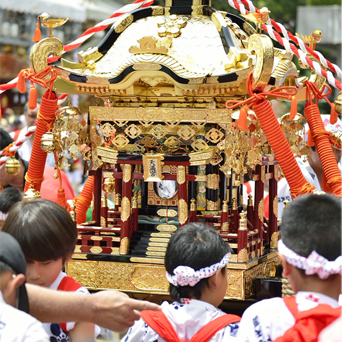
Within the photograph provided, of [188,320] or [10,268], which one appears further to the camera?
[188,320]

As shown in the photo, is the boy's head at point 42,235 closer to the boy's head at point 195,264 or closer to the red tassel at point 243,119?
the boy's head at point 195,264

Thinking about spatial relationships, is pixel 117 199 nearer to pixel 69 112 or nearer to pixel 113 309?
pixel 69 112

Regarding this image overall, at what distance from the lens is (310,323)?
2430 mm

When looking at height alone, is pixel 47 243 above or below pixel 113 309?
above

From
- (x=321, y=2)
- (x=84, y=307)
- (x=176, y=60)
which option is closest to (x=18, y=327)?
(x=84, y=307)

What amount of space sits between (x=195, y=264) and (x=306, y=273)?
771 mm

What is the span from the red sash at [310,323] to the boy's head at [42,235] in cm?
111

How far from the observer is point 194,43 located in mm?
5043

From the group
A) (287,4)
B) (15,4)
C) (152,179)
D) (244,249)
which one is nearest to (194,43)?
(152,179)

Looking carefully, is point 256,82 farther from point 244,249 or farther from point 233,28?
point 244,249

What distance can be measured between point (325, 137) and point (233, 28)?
116cm

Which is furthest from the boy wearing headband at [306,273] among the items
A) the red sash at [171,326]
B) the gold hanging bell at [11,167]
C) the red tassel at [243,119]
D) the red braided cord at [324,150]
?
the gold hanging bell at [11,167]

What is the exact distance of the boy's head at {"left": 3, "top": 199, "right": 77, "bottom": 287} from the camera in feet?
9.71

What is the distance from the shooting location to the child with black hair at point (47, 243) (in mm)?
2961
